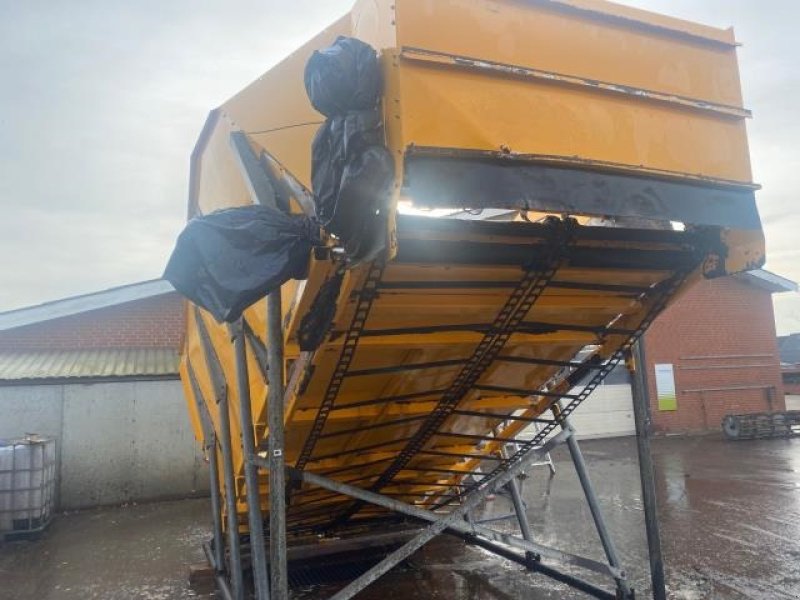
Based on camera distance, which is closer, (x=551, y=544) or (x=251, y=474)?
(x=251, y=474)

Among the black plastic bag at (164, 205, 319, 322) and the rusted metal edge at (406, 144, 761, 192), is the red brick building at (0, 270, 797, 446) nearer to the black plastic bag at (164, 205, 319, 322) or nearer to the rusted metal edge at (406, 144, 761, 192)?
the rusted metal edge at (406, 144, 761, 192)

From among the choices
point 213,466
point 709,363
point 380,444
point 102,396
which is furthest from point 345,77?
point 709,363

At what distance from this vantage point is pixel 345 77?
2.21 m

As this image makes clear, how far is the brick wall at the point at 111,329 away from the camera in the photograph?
431 inches

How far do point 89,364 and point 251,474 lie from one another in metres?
8.89

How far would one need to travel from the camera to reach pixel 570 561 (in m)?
4.07

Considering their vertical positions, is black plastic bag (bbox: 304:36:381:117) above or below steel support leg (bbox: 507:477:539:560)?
above

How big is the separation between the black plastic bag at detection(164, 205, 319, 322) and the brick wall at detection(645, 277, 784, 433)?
16.1 m

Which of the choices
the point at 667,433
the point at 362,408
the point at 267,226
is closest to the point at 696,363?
the point at 667,433

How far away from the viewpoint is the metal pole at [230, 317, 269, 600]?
3.12 metres

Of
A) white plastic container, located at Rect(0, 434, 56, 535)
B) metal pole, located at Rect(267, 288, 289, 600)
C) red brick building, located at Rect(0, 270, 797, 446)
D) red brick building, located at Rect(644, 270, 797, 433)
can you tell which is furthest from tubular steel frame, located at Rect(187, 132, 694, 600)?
red brick building, located at Rect(644, 270, 797, 433)

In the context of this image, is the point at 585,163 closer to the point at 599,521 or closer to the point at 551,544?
the point at 599,521

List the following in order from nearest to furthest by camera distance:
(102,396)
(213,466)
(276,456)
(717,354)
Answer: (276,456), (213,466), (102,396), (717,354)

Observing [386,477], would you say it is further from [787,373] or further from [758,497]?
[787,373]
